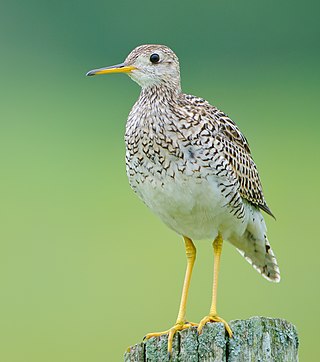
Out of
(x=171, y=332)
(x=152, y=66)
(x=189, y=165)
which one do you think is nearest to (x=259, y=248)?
(x=189, y=165)

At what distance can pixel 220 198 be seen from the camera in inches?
514

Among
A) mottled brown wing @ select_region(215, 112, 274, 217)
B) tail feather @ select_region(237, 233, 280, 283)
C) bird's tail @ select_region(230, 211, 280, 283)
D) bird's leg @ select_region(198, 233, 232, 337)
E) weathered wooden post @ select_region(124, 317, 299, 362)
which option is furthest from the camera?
tail feather @ select_region(237, 233, 280, 283)

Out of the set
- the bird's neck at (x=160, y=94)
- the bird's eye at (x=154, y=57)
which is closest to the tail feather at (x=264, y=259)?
the bird's neck at (x=160, y=94)

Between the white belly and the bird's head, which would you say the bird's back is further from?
the bird's head

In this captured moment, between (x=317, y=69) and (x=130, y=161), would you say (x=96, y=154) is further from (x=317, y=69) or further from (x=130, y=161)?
(x=130, y=161)

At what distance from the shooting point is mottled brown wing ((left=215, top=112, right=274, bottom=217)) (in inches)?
520

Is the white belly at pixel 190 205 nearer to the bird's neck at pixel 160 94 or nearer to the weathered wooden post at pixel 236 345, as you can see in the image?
the bird's neck at pixel 160 94

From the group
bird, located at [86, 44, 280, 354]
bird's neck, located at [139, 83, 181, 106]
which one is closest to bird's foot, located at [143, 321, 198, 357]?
bird, located at [86, 44, 280, 354]

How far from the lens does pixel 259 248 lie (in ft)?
47.3

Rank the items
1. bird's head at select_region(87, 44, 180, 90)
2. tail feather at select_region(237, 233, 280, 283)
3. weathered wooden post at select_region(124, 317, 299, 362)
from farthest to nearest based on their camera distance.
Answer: tail feather at select_region(237, 233, 280, 283) < bird's head at select_region(87, 44, 180, 90) < weathered wooden post at select_region(124, 317, 299, 362)

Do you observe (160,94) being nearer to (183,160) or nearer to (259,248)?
(183,160)

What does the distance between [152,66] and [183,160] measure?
128 cm

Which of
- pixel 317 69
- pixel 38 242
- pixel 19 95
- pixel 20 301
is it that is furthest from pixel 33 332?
pixel 317 69

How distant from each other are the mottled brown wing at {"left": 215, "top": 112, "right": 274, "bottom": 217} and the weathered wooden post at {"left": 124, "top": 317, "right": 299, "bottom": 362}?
2.94 metres
